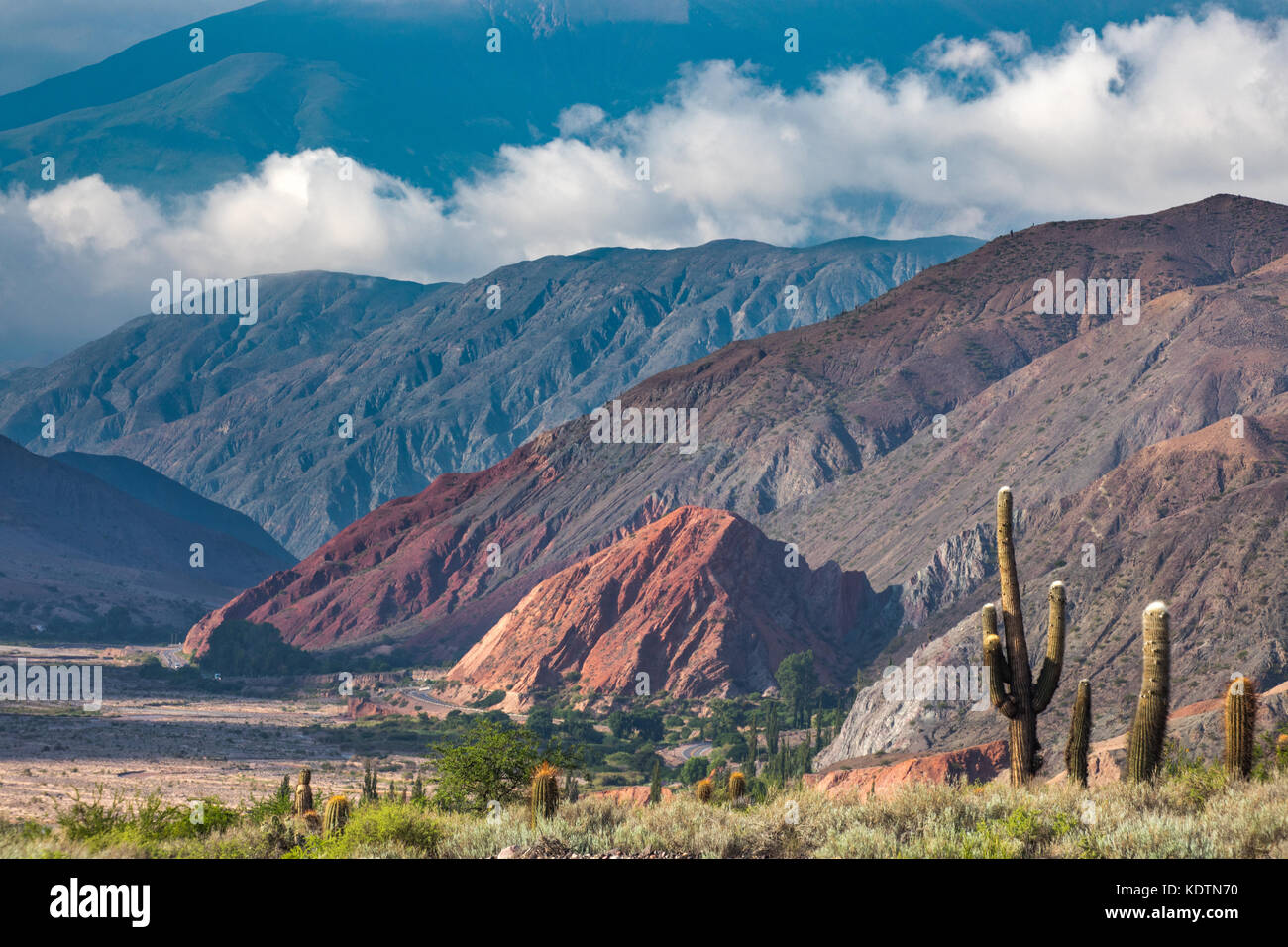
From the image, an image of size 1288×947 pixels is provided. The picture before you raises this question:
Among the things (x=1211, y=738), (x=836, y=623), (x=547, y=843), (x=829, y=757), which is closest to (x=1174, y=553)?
(x=829, y=757)

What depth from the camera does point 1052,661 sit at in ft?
60.4

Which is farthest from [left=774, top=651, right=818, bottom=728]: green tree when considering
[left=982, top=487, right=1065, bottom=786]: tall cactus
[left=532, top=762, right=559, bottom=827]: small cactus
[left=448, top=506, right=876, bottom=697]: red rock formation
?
[left=532, top=762, right=559, bottom=827]: small cactus

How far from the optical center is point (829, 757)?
7562cm

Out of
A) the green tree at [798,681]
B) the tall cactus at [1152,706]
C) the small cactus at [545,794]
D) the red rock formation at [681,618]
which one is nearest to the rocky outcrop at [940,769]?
the green tree at [798,681]

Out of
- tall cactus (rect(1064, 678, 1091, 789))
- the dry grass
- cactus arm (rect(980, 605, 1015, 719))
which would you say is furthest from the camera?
tall cactus (rect(1064, 678, 1091, 789))

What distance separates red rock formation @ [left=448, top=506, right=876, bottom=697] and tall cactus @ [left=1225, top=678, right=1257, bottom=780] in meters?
90.6

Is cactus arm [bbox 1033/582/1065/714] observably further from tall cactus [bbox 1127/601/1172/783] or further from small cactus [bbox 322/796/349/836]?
small cactus [bbox 322/796/349/836]

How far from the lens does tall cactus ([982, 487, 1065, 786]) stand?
18.0m

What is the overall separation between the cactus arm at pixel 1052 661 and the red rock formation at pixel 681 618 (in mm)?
88753

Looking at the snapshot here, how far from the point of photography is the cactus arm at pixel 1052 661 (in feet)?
60.3

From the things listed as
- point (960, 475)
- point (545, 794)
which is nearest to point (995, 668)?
point (545, 794)

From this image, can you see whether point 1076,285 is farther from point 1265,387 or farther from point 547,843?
point 547,843

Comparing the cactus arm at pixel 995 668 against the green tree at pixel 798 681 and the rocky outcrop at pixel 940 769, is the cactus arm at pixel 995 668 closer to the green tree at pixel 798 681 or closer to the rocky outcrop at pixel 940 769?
the rocky outcrop at pixel 940 769

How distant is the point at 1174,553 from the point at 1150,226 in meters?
119
